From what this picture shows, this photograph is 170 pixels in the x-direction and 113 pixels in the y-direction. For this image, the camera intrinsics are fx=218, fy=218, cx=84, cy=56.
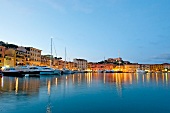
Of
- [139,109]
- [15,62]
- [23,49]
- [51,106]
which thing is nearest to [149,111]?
[139,109]

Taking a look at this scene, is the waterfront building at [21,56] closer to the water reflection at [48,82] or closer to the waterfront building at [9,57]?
the waterfront building at [9,57]

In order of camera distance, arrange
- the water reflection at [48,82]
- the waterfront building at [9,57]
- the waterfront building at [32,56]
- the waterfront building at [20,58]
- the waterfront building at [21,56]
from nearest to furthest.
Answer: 1. the water reflection at [48,82]
2. the waterfront building at [9,57]
3. the waterfront building at [20,58]
4. the waterfront building at [21,56]
5. the waterfront building at [32,56]

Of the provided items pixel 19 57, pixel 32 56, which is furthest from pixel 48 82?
pixel 32 56

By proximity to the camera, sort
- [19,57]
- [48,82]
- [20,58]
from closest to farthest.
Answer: [48,82], [19,57], [20,58]

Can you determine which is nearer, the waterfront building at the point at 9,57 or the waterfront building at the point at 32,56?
the waterfront building at the point at 9,57

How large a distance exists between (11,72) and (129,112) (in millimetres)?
63410

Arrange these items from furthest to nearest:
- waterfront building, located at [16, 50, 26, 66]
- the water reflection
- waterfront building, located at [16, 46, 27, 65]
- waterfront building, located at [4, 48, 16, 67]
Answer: waterfront building, located at [16, 46, 27, 65] → waterfront building, located at [16, 50, 26, 66] → waterfront building, located at [4, 48, 16, 67] → the water reflection

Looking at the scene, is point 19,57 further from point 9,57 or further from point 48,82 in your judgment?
point 48,82

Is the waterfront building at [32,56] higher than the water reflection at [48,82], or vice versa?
the waterfront building at [32,56]

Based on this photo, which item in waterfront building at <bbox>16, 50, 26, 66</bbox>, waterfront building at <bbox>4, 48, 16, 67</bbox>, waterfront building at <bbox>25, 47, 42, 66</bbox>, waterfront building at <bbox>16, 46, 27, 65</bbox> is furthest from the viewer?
waterfront building at <bbox>25, 47, 42, 66</bbox>

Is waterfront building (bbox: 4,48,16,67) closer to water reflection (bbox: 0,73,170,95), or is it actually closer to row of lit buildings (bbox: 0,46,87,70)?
row of lit buildings (bbox: 0,46,87,70)

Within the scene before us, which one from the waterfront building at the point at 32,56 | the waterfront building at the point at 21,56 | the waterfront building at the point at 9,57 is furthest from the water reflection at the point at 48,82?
the waterfront building at the point at 32,56

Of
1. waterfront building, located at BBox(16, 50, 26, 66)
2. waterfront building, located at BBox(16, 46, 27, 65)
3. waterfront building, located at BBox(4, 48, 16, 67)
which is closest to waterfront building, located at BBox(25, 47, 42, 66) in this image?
waterfront building, located at BBox(16, 46, 27, 65)

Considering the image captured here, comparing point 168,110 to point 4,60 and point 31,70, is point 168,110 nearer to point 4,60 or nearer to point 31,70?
point 31,70
